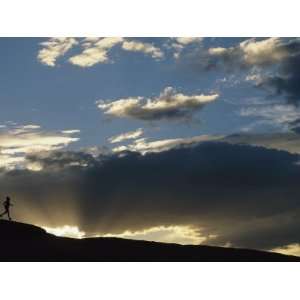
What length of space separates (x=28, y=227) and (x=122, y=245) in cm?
558

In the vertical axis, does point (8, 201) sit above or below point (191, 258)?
above

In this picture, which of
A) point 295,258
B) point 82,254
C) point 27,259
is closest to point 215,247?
point 295,258

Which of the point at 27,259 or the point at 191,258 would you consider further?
the point at 191,258

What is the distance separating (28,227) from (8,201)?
211 centimetres

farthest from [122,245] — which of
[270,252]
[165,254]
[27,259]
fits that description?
[270,252]

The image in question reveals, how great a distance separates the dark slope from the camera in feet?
94.5

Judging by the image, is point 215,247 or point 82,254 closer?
point 82,254

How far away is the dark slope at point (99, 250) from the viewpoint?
28.8 meters

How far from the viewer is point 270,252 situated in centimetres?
3145

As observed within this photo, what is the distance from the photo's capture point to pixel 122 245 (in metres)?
30.6

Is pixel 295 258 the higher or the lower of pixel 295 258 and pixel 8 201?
the lower

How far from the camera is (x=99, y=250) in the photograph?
29.9 metres

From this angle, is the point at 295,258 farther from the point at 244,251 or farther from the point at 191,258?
the point at 191,258

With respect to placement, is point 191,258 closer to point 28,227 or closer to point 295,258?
point 295,258
